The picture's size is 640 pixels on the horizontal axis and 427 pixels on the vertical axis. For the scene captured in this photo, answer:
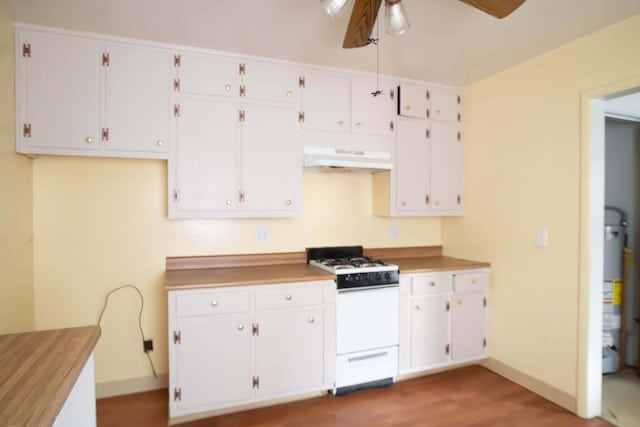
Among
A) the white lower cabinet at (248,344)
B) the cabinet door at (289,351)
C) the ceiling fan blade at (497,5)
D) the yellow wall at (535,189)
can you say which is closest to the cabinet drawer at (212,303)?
the white lower cabinet at (248,344)

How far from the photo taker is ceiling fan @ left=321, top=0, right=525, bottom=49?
1.55 metres

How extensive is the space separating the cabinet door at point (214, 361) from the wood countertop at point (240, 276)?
22 cm

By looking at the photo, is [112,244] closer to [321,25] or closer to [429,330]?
[321,25]

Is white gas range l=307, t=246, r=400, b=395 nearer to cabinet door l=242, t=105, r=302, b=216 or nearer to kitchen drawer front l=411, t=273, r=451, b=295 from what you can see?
kitchen drawer front l=411, t=273, r=451, b=295

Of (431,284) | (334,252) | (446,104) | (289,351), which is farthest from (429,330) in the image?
(446,104)

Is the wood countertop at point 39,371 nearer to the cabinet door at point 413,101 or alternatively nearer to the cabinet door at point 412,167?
the cabinet door at point 412,167

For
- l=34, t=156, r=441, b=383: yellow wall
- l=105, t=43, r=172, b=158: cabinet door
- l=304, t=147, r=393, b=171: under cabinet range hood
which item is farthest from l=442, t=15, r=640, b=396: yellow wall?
l=105, t=43, r=172, b=158: cabinet door

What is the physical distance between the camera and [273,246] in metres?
2.99

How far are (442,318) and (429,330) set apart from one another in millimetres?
155

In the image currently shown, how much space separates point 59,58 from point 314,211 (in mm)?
2085

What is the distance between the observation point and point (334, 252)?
3.12 meters

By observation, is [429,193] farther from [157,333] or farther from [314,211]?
[157,333]

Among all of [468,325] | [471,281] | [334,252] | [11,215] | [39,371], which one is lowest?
[468,325]

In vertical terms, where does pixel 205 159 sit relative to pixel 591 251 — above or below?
above
